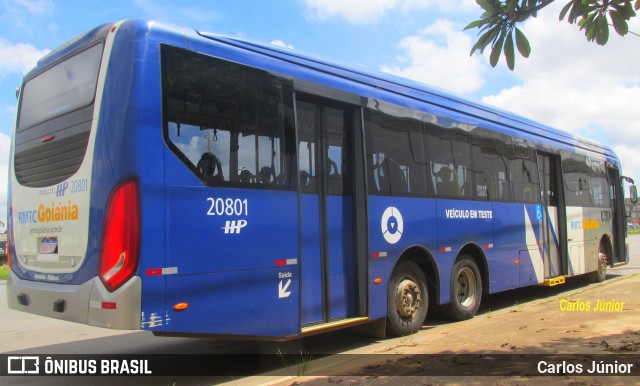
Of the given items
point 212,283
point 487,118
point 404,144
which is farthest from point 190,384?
point 487,118

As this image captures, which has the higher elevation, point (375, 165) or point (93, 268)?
point (375, 165)

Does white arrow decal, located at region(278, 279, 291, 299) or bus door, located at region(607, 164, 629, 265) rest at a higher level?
bus door, located at region(607, 164, 629, 265)

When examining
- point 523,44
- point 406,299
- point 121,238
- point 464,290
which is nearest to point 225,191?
point 121,238

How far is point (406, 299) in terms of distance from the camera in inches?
293

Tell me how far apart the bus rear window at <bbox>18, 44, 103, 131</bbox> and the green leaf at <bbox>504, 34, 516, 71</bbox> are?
141 inches

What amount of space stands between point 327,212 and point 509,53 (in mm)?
2883

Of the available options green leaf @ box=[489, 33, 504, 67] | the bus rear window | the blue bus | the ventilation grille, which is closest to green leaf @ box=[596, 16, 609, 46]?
green leaf @ box=[489, 33, 504, 67]

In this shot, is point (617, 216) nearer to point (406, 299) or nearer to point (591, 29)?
point (406, 299)

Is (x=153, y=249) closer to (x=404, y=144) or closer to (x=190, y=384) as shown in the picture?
(x=190, y=384)

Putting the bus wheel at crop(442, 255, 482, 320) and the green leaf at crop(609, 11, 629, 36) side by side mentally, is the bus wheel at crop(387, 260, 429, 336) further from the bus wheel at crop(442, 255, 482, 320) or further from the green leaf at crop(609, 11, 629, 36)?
the green leaf at crop(609, 11, 629, 36)

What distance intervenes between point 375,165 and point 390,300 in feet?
5.79

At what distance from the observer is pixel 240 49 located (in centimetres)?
555

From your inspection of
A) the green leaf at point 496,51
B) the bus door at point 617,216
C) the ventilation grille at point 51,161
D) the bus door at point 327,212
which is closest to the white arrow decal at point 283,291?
the bus door at point 327,212

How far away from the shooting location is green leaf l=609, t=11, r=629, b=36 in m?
4.26
